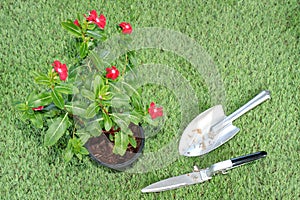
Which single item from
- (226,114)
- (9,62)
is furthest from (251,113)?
(9,62)

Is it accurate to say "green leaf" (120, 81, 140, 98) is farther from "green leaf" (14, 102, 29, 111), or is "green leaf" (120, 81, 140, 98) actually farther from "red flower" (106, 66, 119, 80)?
"green leaf" (14, 102, 29, 111)

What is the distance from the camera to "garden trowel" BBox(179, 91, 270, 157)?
1.92 meters

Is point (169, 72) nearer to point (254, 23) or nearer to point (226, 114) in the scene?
point (226, 114)

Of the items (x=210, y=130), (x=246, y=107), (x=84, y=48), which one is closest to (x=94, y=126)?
(x=84, y=48)

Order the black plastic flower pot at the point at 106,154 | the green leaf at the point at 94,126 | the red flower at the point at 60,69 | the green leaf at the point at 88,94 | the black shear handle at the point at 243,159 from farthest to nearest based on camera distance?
the black plastic flower pot at the point at 106,154
the black shear handle at the point at 243,159
the green leaf at the point at 94,126
the green leaf at the point at 88,94
the red flower at the point at 60,69

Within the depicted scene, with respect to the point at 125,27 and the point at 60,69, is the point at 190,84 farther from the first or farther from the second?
the point at 60,69

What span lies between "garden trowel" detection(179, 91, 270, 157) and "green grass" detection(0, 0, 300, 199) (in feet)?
0.18

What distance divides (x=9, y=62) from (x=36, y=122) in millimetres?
685

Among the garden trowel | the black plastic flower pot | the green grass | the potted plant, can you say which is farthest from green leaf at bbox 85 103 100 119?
the garden trowel

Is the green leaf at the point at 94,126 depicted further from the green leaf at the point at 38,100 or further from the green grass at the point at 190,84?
the green grass at the point at 190,84

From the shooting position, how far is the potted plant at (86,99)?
1.47m

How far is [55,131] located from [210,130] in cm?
75

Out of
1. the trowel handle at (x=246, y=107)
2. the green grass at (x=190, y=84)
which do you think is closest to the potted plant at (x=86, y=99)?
the green grass at (x=190, y=84)

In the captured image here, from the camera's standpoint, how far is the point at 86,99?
5.28ft
